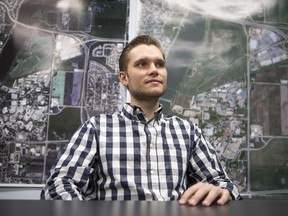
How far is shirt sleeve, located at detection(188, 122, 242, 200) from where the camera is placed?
35.9 inches

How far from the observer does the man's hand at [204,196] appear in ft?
1.41

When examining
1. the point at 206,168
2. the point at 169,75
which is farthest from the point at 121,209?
the point at 169,75

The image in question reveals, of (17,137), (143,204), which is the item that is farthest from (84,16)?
(143,204)

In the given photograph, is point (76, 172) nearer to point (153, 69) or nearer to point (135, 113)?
point (135, 113)

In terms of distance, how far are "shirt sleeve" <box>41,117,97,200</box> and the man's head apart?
21 cm

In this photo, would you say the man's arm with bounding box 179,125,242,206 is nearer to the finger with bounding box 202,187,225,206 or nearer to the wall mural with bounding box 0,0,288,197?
the finger with bounding box 202,187,225,206

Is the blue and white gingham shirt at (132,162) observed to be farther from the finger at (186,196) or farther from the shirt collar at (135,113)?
the finger at (186,196)

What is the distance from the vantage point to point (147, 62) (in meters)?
1.02

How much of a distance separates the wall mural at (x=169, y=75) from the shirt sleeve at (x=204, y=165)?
1.31 ft

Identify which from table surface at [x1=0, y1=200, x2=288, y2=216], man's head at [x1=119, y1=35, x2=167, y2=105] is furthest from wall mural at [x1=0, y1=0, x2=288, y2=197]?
table surface at [x1=0, y1=200, x2=288, y2=216]

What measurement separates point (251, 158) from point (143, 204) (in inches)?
44.5

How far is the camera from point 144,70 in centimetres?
A: 101

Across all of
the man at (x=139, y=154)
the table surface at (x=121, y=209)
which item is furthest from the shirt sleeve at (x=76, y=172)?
the table surface at (x=121, y=209)

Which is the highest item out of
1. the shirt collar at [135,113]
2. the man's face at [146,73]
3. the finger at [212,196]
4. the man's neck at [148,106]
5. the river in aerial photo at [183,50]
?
the river in aerial photo at [183,50]
